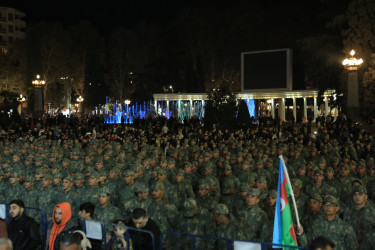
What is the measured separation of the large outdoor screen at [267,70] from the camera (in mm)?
39938

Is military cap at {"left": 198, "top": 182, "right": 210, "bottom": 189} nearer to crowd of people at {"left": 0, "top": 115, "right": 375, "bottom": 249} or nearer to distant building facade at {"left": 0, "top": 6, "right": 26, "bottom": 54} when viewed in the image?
crowd of people at {"left": 0, "top": 115, "right": 375, "bottom": 249}

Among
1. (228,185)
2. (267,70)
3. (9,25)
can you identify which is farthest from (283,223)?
(9,25)

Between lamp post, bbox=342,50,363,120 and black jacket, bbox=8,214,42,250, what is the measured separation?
1942 centimetres

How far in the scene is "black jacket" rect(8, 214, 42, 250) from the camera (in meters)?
6.41

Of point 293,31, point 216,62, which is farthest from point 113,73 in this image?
point 293,31

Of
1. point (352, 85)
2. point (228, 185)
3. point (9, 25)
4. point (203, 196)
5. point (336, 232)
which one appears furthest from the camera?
point (9, 25)

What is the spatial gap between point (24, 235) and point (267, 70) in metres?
36.0

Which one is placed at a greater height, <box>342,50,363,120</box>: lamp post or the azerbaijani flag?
<box>342,50,363,120</box>: lamp post

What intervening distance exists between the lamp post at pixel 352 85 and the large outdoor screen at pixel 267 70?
16294 mm

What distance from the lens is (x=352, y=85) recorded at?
23.5 meters

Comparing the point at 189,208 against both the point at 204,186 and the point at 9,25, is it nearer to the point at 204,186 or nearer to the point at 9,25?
the point at 204,186

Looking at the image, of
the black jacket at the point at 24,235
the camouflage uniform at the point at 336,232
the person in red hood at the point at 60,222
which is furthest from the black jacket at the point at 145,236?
the camouflage uniform at the point at 336,232

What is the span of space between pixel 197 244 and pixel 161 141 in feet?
42.4

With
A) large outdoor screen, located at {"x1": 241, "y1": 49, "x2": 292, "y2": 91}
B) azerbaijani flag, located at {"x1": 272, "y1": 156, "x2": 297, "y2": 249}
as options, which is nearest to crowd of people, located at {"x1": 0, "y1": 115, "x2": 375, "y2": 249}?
azerbaijani flag, located at {"x1": 272, "y1": 156, "x2": 297, "y2": 249}
